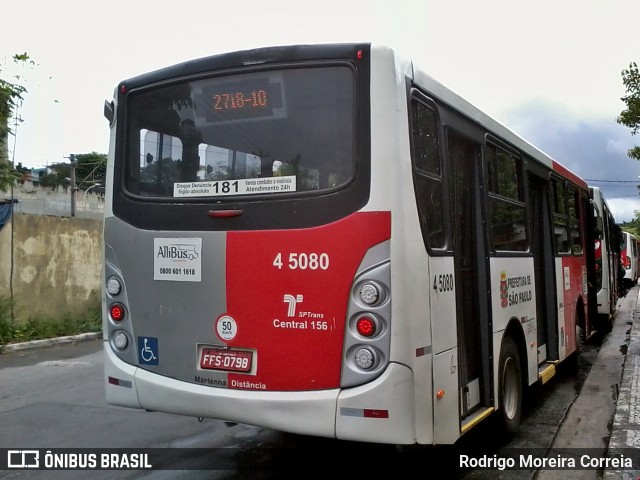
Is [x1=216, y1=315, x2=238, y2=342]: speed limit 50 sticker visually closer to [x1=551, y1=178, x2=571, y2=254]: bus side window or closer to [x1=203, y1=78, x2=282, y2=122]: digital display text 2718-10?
[x1=203, y1=78, x2=282, y2=122]: digital display text 2718-10

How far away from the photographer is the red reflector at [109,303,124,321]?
4.64 metres

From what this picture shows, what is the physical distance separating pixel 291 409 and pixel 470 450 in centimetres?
245

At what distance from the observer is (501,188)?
19.0 ft

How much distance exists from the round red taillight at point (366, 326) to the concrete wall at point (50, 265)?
9.52 meters

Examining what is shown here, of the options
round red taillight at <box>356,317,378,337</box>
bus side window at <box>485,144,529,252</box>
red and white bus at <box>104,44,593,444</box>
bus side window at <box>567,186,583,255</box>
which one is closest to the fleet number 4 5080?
red and white bus at <box>104,44,593,444</box>

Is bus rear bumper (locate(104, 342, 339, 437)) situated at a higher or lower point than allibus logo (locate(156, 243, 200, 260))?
lower

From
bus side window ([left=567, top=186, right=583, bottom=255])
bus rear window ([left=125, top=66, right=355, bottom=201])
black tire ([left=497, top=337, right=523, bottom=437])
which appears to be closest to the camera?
bus rear window ([left=125, top=66, right=355, bottom=201])

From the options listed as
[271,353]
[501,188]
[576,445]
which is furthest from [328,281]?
[576,445]

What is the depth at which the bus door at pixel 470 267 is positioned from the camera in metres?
4.95

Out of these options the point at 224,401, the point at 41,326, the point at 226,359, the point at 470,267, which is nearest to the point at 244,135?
the point at 226,359

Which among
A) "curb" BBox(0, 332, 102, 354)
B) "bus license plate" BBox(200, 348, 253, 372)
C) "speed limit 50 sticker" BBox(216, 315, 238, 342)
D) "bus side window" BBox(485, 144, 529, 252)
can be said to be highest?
"bus side window" BBox(485, 144, 529, 252)

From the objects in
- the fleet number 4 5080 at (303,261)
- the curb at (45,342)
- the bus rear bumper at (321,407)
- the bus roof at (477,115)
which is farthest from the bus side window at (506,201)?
the curb at (45,342)

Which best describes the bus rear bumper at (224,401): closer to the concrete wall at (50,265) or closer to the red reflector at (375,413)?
the red reflector at (375,413)

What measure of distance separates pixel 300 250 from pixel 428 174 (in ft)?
3.43
